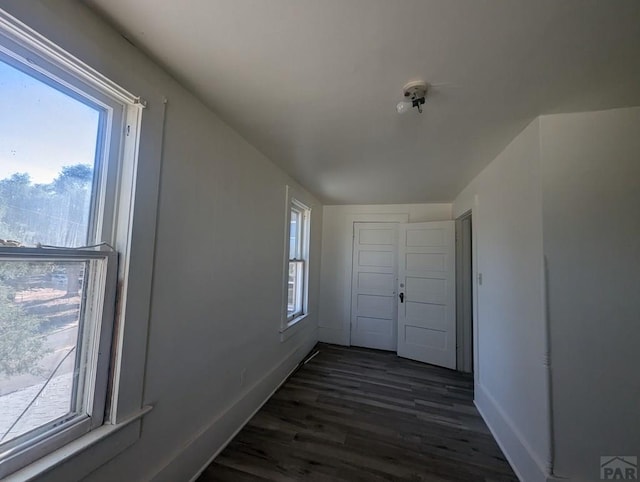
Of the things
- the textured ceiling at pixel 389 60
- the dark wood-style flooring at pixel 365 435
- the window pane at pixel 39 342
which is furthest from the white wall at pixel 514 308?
the window pane at pixel 39 342

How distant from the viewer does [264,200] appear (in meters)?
2.46

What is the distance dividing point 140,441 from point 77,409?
38 centimetres

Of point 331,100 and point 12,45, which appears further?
point 331,100

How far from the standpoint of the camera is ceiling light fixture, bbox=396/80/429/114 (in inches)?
54.5

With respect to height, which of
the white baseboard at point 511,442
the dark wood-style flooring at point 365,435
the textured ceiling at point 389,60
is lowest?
the dark wood-style flooring at point 365,435

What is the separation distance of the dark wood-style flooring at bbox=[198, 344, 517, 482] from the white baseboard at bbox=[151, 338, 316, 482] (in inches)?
2.3

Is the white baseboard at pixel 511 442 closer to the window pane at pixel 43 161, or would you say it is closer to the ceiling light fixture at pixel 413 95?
the ceiling light fixture at pixel 413 95

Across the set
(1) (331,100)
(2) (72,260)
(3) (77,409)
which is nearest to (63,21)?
(2) (72,260)

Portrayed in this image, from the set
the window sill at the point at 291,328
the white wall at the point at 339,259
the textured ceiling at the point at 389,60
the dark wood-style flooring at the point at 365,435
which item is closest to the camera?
the textured ceiling at the point at 389,60

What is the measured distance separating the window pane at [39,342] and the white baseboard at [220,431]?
729mm

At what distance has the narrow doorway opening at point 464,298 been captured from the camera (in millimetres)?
3520

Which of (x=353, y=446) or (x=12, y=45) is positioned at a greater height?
(x=12, y=45)

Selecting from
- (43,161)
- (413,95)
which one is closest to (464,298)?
(413,95)

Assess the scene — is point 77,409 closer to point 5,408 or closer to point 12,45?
point 5,408
